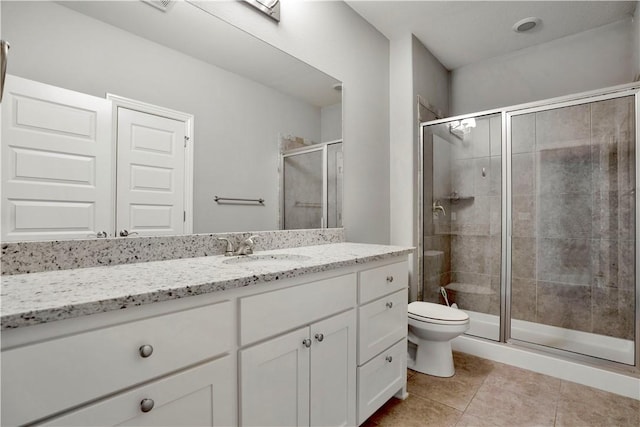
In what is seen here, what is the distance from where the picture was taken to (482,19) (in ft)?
7.96

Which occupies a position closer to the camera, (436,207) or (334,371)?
(334,371)

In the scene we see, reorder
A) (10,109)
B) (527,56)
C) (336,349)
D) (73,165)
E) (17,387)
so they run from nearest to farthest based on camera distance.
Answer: (17,387) < (10,109) < (73,165) < (336,349) < (527,56)

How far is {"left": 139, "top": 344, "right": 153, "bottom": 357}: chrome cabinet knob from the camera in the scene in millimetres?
763

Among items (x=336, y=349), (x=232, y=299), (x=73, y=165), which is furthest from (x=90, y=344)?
(x=336, y=349)

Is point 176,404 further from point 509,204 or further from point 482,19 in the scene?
point 482,19

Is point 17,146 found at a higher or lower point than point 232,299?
higher

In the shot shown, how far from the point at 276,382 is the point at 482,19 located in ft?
9.25

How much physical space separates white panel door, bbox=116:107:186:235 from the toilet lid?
1.60m

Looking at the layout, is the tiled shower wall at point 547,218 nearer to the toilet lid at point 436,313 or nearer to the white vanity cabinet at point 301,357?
the toilet lid at point 436,313

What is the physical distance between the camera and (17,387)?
606 mm

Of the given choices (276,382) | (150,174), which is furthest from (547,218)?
(150,174)

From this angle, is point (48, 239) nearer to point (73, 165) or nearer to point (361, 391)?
point (73, 165)

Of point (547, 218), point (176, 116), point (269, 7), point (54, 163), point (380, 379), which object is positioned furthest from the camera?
point (547, 218)

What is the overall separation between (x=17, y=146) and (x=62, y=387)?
2.45 feet
